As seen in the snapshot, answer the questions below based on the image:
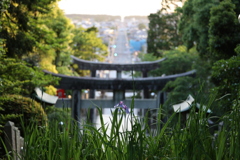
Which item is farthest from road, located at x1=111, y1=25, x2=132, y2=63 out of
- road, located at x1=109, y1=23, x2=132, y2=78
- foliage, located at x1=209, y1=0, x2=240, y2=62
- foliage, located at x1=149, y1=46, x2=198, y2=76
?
foliage, located at x1=209, y1=0, x2=240, y2=62

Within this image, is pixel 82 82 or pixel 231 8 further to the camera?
pixel 82 82

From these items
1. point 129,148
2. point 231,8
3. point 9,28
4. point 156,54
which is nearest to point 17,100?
point 9,28

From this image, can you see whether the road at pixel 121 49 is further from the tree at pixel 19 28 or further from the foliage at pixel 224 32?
the tree at pixel 19 28

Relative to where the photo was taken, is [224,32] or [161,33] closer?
[224,32]

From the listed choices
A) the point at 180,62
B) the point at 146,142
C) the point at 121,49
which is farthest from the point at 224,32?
the point at 121,49

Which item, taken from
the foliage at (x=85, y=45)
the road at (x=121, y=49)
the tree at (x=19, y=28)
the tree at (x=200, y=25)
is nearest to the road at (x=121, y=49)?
the road at (x=121, y=49)

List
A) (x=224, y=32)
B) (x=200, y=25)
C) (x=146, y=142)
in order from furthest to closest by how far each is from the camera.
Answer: (x=200, y=25) < (x=224, y=32) < (x=146, y=142)

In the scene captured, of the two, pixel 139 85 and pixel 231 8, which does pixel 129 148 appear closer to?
pixel 231 8

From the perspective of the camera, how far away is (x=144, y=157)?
2043mm

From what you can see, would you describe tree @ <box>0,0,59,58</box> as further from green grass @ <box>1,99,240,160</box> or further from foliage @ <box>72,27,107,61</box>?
foliage @ <box>72,27,107,61</box>

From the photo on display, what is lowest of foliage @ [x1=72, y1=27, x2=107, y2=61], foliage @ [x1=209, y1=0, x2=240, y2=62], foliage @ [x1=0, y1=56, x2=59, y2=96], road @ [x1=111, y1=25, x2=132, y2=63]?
road @ [x1=111, y1=25, x2=132, y2=63]

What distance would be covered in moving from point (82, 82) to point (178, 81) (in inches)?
210

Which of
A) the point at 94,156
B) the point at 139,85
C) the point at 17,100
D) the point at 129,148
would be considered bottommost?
the point at 139,85

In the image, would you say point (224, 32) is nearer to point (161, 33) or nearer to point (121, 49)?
point (161, 33)
